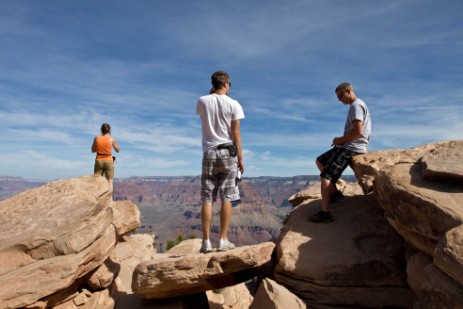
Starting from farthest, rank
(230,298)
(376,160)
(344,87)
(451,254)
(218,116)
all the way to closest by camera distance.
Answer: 1. (230,298)
2. (376,160)
3. (344,87)
4. (218,116)
5. (451,254)

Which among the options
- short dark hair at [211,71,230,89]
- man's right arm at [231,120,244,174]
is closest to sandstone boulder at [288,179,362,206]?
man's right arm at [231,120,244,174]

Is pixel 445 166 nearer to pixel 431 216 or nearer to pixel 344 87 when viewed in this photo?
pixel 431 216

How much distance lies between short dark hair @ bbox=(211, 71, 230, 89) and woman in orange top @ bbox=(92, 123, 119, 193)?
376 inches

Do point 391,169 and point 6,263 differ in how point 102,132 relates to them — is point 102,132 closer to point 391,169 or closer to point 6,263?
point 6,263

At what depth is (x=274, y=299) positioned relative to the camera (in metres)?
9.12

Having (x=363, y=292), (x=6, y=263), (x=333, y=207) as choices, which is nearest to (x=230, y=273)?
(x=363, y=292)

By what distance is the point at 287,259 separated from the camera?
35.1 ft

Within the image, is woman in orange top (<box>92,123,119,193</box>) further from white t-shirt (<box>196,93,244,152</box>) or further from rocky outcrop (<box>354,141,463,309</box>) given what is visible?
rocky outcrop (<box>354,141,463,309</box>)

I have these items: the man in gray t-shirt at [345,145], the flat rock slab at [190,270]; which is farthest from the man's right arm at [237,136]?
the man in gray t-shirt at [345,145]

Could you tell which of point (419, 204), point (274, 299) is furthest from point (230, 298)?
point (419, 204)

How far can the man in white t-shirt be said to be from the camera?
31.3ft

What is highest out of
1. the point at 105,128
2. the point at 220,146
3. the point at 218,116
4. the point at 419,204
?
the point at 105,128

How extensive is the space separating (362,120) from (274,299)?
598 centimetres

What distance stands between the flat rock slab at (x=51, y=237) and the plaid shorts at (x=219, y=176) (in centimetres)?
429
